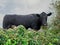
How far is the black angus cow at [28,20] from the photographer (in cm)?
2150

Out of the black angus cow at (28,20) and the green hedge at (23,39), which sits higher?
the green hedge at (23,39)

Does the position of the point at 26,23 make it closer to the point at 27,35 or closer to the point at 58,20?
the point at 58,20

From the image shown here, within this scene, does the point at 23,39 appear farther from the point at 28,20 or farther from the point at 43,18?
the point at 28,20

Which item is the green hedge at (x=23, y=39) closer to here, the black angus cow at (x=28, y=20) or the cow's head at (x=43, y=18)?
the cow's head at (x=43, y=18)

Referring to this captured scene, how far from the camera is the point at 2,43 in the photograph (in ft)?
20.1

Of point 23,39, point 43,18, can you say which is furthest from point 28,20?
point 23,39

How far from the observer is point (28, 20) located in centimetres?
2241

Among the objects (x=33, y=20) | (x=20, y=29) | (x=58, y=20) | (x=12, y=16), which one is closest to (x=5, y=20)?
(x=12, y=16)

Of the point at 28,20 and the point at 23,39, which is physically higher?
the point at 23,39

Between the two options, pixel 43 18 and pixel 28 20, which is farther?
pixel 28 20

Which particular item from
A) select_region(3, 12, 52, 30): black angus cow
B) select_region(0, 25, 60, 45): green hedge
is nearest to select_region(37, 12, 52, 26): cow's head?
select_region(3, 12, 52, 30): black angus cow

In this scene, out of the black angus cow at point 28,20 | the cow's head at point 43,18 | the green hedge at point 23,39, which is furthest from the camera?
the black angus cow at point 28,20

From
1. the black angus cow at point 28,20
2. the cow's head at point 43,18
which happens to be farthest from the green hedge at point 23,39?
the black angus cow at point 28,20

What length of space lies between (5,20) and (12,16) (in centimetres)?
68
